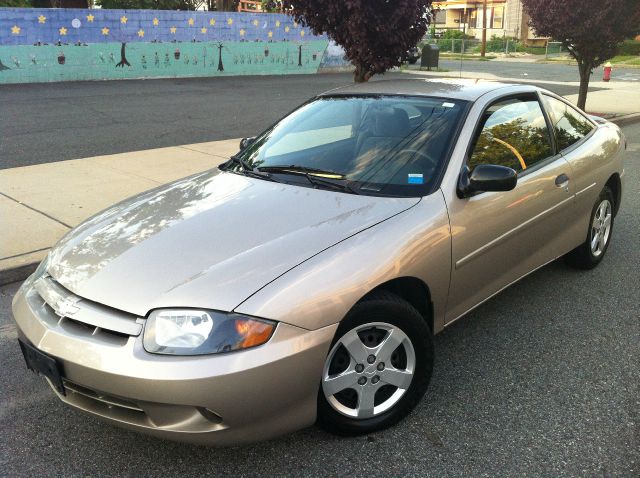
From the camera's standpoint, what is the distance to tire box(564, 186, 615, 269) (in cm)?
485

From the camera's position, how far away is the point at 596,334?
3963 mm

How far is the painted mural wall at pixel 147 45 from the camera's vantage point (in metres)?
19.3

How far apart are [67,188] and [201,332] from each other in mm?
5437

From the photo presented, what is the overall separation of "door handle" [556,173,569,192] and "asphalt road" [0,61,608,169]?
23.2ft

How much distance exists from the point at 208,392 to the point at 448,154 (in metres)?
1.87

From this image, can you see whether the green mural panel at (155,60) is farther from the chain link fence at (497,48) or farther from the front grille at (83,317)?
the chain link fence at (497,48)

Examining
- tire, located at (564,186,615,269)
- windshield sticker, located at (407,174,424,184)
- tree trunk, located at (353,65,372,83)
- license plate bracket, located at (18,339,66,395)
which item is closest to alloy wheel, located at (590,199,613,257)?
tire, located at (564,186,615,269)

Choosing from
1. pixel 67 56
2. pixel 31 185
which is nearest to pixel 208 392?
pixel 31 185

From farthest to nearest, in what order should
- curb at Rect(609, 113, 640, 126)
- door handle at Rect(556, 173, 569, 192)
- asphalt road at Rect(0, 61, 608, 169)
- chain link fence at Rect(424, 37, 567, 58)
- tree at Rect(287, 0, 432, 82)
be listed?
1. chain link fence at Rect(424, 37, 567, 58)
2. curb at Rect(609, 113, 640, 126)
3. asphalt road at Rect(0, 61, 608, 169)
4. tree at Rect(287, 0, 432, 82)
5. door handle at Rect(556, 173, 569, 192)

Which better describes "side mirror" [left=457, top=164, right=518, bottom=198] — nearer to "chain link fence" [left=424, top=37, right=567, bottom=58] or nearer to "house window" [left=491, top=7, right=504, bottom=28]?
"chain link fence" [left=424, top=37, right=567, bottom=58]

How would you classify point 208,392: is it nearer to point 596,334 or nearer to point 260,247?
point 260,247

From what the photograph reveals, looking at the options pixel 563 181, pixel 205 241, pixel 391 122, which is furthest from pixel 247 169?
pixel 563 181

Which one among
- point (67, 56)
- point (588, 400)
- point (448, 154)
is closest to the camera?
point (588, 400)

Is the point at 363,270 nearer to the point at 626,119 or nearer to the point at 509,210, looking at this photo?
the point at 509,210
